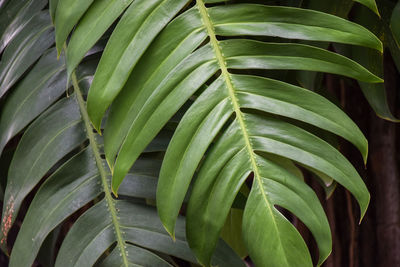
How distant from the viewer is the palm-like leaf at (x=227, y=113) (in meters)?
0.61

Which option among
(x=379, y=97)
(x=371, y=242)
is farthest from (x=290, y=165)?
(x=371, y=242)

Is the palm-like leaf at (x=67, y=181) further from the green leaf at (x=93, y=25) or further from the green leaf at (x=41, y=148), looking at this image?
the green leaf at (x=93, y=25)

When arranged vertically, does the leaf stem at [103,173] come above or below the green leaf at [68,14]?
below

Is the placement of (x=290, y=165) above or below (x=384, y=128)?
below

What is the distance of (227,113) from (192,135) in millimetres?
51

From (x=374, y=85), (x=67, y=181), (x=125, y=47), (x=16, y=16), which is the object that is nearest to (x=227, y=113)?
(x=125, y=47)

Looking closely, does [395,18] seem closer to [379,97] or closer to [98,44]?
[379,97]

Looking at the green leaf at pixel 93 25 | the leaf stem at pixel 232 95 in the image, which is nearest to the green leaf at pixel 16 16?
the green leaf at pixel 93 25

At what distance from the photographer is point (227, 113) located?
0.65 m

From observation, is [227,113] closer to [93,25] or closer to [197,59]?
[197,59]

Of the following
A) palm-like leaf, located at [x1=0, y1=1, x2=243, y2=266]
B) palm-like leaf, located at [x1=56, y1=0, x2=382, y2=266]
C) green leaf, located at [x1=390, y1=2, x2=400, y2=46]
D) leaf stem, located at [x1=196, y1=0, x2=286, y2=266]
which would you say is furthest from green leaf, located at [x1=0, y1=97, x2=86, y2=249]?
green leaf, located at [x1=390, y1=2, x2=400, y2=46]

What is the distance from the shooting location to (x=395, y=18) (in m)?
0.78

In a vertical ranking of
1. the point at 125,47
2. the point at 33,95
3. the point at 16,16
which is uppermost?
the point at 16,16

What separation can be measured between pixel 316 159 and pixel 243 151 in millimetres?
89
